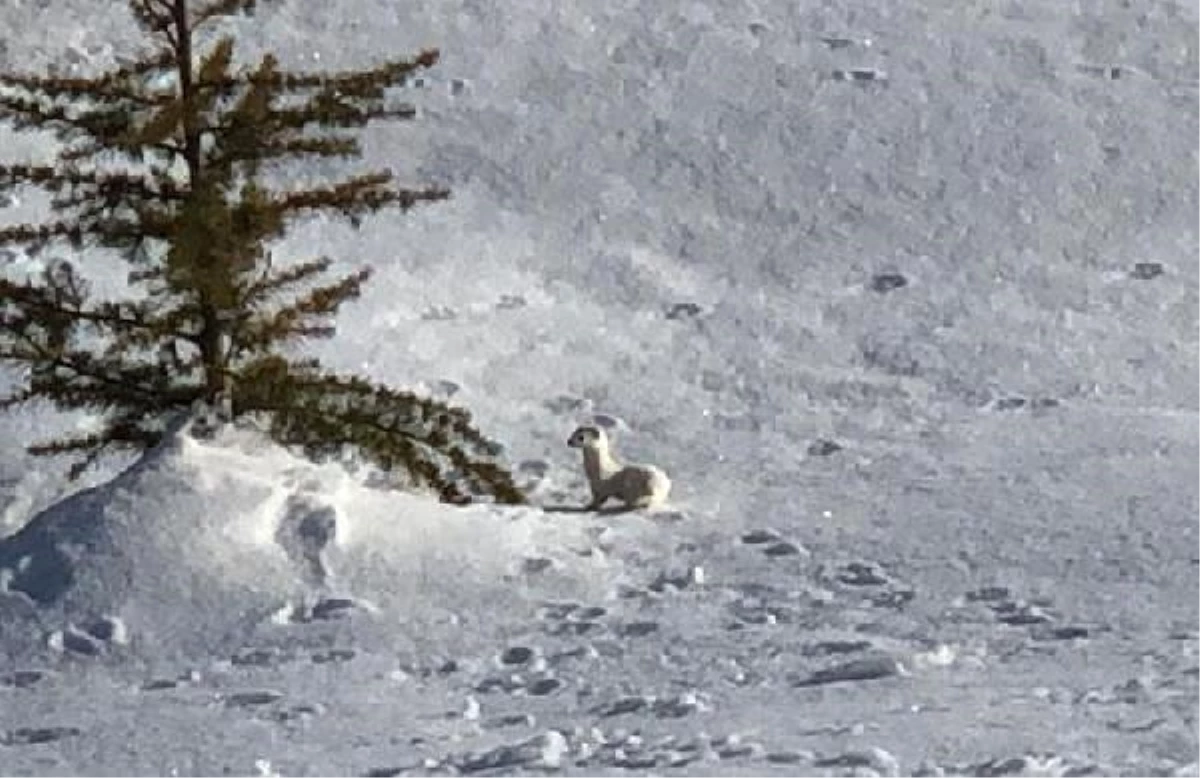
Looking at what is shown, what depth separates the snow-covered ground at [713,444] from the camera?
32.2 feet

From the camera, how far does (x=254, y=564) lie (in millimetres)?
11430

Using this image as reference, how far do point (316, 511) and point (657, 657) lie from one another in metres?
2.07

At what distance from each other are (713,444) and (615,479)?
10.1 feet

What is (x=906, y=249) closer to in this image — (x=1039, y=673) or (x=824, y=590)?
(x=824, y=590)

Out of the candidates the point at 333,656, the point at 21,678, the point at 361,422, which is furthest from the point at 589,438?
the point at 21,678

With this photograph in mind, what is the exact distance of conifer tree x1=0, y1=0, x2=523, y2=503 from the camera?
1272 centimetres

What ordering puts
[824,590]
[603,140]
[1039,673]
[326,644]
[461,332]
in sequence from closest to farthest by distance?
[1039,673] < [326,644] < [824,590] < [461,332] < [603,140]

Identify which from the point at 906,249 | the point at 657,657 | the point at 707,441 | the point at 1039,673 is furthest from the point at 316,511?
the point at 906,249

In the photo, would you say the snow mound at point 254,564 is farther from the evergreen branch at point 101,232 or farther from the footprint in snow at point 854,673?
the footprint in snow at point 854,673

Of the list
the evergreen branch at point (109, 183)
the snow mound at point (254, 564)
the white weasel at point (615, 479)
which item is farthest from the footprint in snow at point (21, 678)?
the white weasel at point (615, 479)

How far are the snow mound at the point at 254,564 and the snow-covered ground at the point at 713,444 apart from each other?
2 cm

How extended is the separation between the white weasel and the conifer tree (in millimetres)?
473

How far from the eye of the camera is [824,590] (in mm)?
11523

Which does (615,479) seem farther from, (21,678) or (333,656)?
(21,678)
